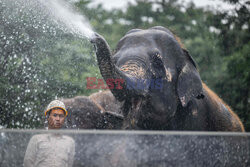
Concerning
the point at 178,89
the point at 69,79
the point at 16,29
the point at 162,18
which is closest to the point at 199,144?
the point at 178,89

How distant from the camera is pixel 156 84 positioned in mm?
3686

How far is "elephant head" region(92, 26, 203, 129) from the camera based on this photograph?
3.40m

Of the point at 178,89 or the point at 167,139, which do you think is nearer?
the point at 167,139

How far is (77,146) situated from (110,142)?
18 cm

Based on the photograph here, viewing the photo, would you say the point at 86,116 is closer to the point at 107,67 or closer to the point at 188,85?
the point at 188,85

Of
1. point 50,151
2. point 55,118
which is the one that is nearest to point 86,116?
point 55,118

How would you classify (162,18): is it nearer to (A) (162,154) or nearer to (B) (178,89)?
(B) (178,89)

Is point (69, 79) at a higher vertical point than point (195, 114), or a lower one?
lower

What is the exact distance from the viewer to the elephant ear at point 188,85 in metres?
3.92

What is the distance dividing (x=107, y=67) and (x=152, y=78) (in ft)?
2.64

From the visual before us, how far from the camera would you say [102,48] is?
2881 millimetres

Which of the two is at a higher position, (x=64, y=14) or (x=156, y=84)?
(x=64, y=14)

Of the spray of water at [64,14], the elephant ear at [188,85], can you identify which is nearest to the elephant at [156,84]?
the elephant ear at [188,85]

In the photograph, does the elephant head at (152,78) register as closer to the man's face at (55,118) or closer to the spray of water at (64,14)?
the man's face at (55,118)
